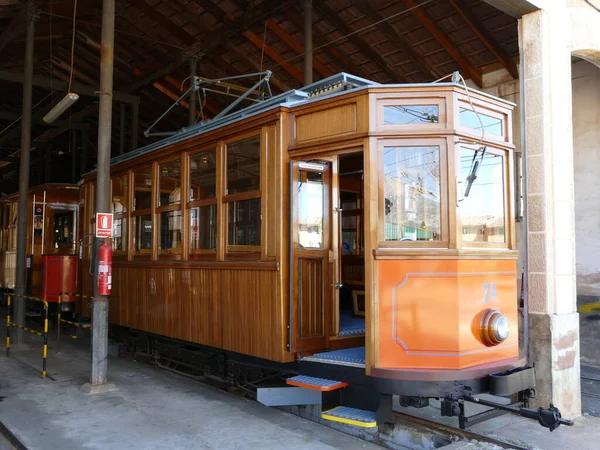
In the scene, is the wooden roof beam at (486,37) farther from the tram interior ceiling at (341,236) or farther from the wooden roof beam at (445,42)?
the tram interior ceiling at (341,236)

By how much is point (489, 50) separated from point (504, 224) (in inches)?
223

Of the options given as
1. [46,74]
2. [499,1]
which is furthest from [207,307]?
[46,74]

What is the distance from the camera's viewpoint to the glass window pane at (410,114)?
13.8 ft

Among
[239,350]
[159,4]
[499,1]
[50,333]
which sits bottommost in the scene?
[50,333]

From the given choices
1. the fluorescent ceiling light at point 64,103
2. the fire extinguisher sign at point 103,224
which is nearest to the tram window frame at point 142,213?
the fire extinguisher sign at point 103,224

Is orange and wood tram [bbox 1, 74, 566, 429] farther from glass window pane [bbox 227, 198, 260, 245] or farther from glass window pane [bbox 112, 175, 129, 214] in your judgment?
glass window pane [bbox 112, 175, 129, 214]

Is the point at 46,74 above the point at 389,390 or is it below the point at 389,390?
above

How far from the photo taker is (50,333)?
10.7 metres

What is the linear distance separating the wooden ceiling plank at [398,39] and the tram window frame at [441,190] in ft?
20.9

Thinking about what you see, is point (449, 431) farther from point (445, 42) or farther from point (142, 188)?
point (445, 42)

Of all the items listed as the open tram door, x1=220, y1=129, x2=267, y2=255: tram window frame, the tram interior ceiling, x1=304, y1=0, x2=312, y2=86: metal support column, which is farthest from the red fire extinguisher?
x1=304, y1=0, x2=312, y2=86: metal support column

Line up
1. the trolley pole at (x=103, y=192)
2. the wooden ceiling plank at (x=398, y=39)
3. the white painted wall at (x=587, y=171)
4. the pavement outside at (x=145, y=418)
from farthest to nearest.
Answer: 1. the wooden ceiling plank at (x=398, y=39)
2. the white painted wall at (x=587, y=171)
3. the trolley pole at (x=103, y=192)
4. the pavement outside at (x=145, y=418)

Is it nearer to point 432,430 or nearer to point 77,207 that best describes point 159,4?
point 77,207

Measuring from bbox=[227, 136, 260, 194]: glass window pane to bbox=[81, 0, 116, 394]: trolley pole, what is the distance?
1.67 metres
